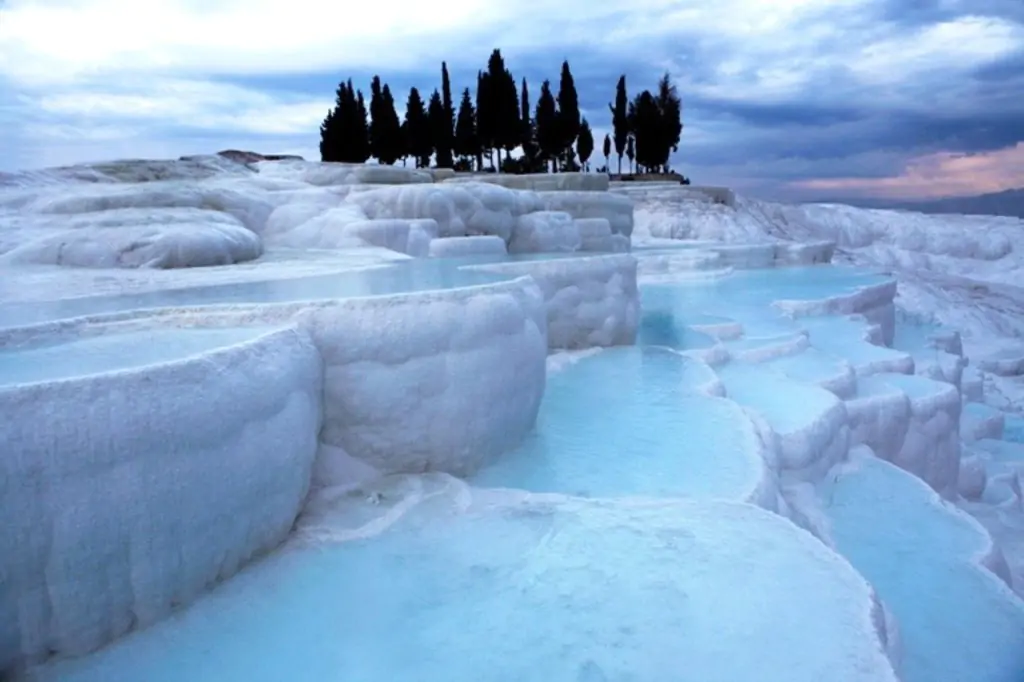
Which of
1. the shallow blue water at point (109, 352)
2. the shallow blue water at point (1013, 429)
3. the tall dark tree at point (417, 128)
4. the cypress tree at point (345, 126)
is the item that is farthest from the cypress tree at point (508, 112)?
the shallow blue water at point (109, 352)

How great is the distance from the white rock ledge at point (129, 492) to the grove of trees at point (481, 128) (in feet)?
71.1

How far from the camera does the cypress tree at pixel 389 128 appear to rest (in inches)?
985

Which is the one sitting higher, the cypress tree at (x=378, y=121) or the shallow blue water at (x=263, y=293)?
the cypress tree at (x=378, y=121)

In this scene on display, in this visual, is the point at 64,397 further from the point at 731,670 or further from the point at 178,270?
the point at 178,270

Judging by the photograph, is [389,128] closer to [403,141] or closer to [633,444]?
[403,141]

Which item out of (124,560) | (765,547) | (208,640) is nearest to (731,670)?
(765,547)

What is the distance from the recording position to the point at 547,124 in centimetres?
2739

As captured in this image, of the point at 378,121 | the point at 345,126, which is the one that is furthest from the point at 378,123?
the point at 345,126

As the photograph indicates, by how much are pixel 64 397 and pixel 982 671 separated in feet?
12.6

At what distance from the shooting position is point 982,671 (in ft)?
11.6

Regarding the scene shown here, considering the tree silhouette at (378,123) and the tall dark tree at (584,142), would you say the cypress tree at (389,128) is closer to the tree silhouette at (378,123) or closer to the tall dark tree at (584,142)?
the tree silhouette at (378,123)

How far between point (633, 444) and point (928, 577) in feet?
5.56

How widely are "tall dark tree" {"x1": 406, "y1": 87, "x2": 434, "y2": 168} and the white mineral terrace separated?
1828 centimetres

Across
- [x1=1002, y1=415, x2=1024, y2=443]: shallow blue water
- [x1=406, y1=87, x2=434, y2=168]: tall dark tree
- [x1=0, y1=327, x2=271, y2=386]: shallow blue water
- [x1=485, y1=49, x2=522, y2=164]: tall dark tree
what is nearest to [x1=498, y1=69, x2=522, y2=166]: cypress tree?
[x1=485, y1=49, x2=522, y2=164]: tall dark tree
